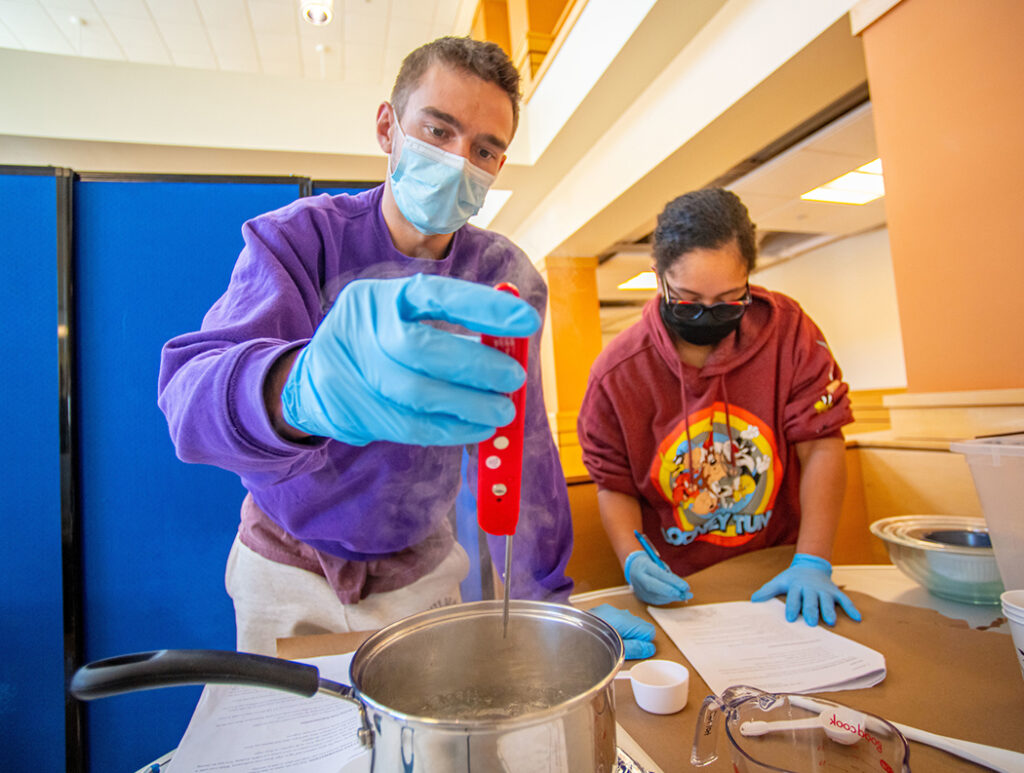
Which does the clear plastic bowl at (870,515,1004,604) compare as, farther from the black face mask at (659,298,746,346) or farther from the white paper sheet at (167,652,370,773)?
the white paper sheet at (167,652,370,773)

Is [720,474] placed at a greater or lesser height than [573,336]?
lesser

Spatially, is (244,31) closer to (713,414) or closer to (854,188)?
(713,414)

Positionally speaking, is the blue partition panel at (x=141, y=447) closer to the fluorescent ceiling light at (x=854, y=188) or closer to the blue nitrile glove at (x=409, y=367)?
the blue nitrile glove at (x=409, y=367)

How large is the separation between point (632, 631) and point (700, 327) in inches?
36.3

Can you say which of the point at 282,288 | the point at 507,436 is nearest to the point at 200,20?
the point at 282,288

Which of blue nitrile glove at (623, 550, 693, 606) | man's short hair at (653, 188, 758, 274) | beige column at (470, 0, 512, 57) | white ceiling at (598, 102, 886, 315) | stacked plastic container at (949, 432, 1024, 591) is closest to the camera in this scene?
stacked plastic container at (949, 432, 1024, 591)

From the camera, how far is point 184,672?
1.39ft

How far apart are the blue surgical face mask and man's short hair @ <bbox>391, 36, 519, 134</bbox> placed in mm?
118

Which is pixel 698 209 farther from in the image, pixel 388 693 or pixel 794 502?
pixel 388 693

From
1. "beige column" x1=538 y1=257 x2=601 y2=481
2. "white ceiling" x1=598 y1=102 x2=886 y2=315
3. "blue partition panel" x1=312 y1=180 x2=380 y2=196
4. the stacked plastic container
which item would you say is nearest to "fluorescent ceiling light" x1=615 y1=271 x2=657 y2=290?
"white ceiling" x1=598 y1=102 x2=886 y2=315

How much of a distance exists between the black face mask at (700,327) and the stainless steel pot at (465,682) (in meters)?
1.13

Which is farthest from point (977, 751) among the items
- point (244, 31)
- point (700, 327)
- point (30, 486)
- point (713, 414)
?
point (244, 31)

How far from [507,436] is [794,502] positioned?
1.43 m

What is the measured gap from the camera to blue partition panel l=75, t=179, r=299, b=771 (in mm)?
1720
